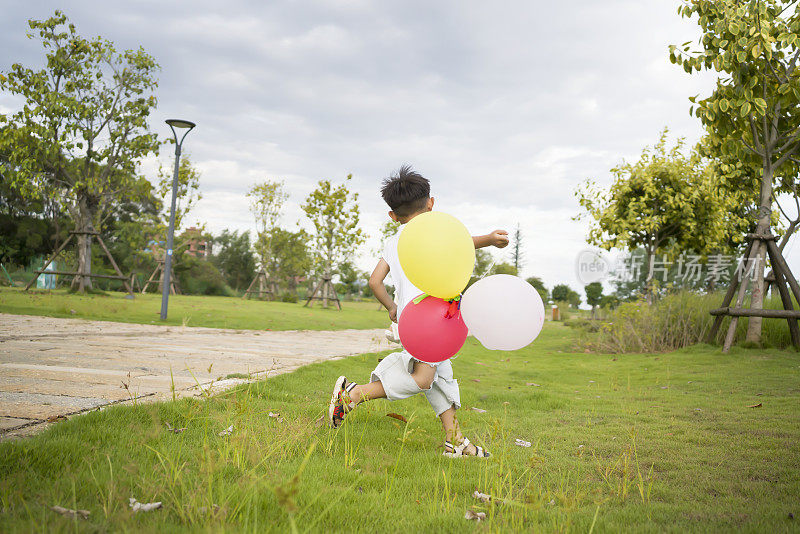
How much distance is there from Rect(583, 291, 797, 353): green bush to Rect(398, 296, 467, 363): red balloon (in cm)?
782

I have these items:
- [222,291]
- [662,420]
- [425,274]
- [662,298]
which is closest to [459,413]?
[662,420]

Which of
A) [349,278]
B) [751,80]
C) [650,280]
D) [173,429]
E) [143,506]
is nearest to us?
[143,506]

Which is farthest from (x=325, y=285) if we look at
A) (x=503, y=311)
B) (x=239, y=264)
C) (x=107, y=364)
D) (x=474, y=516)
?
(x=239, y=264)

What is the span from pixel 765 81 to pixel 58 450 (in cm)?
906

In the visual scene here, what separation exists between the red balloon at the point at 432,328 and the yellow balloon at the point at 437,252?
0.41ft

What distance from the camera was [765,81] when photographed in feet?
23.6

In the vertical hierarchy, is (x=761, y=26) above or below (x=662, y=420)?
above

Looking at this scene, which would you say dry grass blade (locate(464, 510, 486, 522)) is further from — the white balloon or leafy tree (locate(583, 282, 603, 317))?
leafy tree (locate(583, 282, 603, 317))

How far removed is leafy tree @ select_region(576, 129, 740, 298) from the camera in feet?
43.8

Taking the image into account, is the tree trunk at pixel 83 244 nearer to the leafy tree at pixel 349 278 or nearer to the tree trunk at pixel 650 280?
the leafy tree at pixel 349 278

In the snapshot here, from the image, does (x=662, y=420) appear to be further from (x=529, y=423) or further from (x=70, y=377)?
(x=70, y=377)

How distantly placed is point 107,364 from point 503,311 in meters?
4.05

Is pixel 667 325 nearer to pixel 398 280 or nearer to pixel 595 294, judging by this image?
pixel 398 280

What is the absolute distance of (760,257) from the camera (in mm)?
7887
